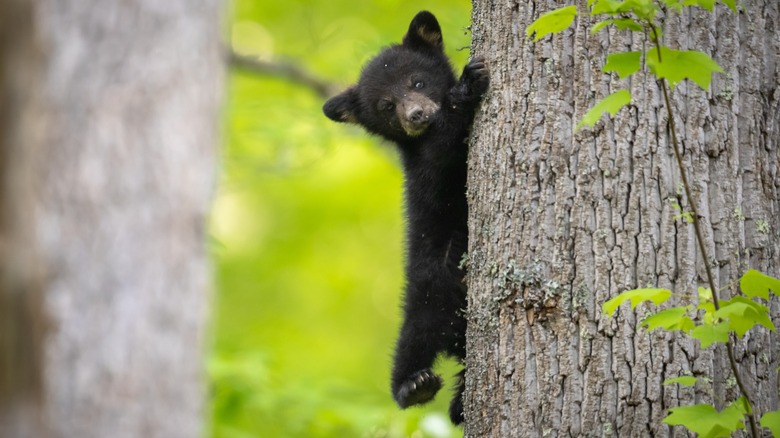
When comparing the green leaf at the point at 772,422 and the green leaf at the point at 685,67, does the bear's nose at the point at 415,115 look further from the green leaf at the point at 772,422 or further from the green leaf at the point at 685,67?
the green leaf at the point at 772,422

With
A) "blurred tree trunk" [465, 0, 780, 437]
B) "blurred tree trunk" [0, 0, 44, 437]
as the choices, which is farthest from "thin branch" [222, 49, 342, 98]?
"blurred tree trunk" [0, 0, 44, 437]

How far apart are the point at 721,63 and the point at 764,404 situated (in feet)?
4.32

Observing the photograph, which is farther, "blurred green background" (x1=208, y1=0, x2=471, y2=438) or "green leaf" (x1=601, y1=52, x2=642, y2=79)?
"blurred green background" (x1=208, y1=0, x2=471, y2=438)

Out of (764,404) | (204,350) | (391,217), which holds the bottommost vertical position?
(204,350)

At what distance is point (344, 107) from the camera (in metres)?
6.04

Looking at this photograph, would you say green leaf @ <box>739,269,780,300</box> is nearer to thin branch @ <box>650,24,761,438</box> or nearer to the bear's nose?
thin branch @ <box>650,24,761,438</box>

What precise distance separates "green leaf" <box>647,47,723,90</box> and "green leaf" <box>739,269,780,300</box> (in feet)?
2.19

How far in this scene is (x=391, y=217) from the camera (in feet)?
47.4

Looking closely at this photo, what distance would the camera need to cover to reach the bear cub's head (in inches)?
213

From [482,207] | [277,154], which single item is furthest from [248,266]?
[482,207]

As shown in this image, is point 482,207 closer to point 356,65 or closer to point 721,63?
point 721,63

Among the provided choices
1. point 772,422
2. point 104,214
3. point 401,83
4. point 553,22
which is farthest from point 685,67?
point 401,83

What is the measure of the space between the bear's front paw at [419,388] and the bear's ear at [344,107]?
203 centimetres

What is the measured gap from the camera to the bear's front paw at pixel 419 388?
4.82 m
